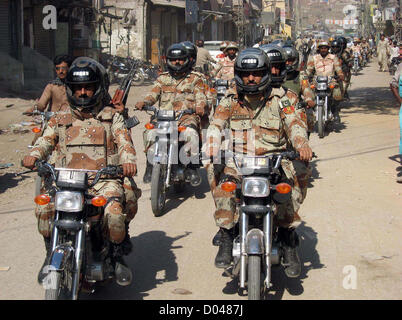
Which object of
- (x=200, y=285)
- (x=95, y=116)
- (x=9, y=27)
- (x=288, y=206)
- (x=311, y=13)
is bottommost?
(x=200, y=285)

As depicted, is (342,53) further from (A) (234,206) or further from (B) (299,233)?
(A) (234,206)

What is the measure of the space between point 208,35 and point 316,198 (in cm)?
4004

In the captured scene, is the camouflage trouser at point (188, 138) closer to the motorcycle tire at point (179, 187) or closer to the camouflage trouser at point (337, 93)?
the motorcycle tire at point (179, 187)

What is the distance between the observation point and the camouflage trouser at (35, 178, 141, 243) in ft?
14.3

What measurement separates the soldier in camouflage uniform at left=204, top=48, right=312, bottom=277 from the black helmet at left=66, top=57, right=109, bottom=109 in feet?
2.94

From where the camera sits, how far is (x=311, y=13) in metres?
169

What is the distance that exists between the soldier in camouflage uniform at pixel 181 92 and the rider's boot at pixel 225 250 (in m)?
3.27

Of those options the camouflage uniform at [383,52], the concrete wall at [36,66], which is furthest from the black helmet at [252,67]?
the camouflage uniform at [383,52]

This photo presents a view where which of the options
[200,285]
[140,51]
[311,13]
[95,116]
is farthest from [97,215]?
[311,13]

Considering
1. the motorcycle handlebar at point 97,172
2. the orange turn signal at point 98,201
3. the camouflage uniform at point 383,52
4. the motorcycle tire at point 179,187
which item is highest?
the camouflage uniform at point 383,52

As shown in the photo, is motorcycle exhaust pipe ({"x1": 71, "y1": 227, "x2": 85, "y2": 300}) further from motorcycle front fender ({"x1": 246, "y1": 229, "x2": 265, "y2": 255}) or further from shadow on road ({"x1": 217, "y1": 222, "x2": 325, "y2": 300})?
shadow on road ({"x1": 217, "y1": 222, "x2": 325, "y2": 300})

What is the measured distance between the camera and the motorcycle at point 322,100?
12344mm

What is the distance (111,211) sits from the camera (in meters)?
4.39
